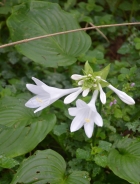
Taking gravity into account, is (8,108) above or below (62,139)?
above

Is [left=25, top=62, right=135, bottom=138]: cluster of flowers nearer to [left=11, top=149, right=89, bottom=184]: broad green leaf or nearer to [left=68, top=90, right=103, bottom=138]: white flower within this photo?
[left=68, top=90, right=103, bottom=138]: white flower

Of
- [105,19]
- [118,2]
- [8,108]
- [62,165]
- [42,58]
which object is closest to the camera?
[62,165]

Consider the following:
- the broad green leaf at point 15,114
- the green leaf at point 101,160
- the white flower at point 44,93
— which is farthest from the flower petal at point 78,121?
the broad green leaf at point 15,114

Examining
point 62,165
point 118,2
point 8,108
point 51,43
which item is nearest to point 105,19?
A: point 118,2

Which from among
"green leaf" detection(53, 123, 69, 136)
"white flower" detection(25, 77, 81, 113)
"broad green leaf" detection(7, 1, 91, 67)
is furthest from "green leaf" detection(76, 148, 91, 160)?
"broad green leaf" detection(7, 1, 91, 67)

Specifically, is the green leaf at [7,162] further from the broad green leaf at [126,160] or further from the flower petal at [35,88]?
the broad green leaf at [126,160]

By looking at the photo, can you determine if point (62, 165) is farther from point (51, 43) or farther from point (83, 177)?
point (51, 43)
